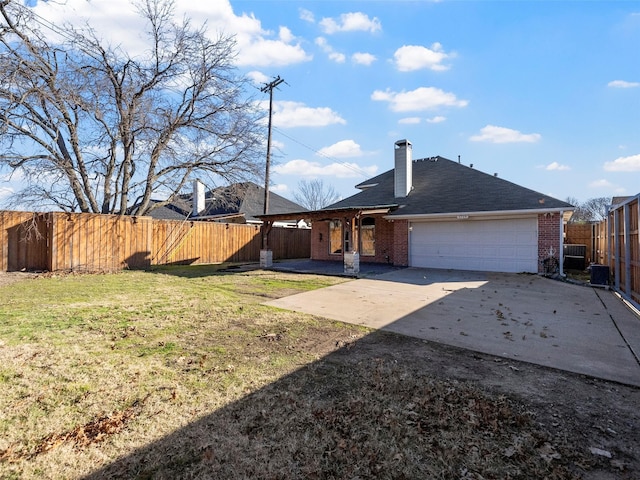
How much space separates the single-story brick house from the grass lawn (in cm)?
810

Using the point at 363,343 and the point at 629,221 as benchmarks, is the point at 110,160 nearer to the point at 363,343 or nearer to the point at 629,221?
the point at 363,343

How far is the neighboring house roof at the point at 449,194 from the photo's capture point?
463 inches

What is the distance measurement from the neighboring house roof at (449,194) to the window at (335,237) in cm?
127

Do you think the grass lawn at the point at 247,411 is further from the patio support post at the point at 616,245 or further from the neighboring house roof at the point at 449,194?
the neighboring house roof at the point at 449,194

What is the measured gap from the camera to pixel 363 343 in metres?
4.35

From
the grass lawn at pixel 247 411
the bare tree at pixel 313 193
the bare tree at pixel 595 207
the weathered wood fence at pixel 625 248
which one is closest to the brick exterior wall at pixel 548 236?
the weathered wood fence at pixel 625 248

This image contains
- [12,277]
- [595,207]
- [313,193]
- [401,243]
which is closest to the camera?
[12,277]

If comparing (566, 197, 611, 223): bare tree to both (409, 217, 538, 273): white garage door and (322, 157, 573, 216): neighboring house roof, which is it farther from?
(409, 217, 538, 273): white garage door

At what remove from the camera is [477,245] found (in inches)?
495

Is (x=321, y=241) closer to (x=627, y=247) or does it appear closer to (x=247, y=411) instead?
(x=627, y=247)

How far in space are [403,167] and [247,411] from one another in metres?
14.4

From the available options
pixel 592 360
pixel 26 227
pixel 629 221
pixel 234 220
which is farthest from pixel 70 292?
pixel 234 220

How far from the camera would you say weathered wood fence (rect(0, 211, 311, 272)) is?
11297 mm

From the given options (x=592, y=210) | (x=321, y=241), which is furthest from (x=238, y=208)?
(x=592, y=210)
